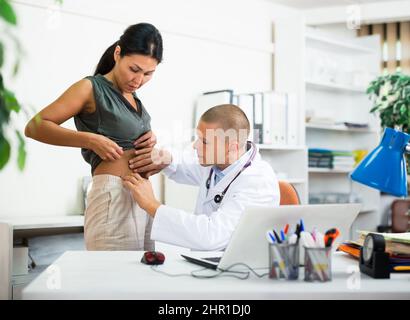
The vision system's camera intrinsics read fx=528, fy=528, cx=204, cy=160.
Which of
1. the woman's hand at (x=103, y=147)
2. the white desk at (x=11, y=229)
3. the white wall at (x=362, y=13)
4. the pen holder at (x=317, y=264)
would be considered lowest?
the white desk at (x=11, y=229)

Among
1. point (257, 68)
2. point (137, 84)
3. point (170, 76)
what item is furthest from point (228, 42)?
point (137, 84)

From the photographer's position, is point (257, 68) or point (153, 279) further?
point (257, 68)

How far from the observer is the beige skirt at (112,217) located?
5.45 feet

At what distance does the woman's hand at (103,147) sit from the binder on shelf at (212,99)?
181cm

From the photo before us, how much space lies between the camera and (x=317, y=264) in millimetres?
1087

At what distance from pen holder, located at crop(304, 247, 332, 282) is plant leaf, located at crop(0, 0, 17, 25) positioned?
2.29 ft

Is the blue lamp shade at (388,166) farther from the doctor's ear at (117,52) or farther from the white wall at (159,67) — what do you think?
the white wall at (159,67)

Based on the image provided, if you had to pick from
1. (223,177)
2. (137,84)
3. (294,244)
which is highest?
(137,84)

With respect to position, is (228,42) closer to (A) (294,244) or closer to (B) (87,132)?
(B) (87,132)

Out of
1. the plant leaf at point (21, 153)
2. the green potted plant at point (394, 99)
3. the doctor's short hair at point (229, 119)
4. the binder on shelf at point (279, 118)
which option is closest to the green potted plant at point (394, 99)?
the green potted plant at point (394, 99)

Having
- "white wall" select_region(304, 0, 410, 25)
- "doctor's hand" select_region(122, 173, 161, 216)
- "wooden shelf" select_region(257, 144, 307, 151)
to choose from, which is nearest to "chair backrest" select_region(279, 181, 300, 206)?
"doctor's hand" select_region(122, 173, 161, 216)

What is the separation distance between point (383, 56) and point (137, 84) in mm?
3530

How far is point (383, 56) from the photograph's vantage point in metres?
4.70

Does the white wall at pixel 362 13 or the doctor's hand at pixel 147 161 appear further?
the white wall at pixel 362 13
